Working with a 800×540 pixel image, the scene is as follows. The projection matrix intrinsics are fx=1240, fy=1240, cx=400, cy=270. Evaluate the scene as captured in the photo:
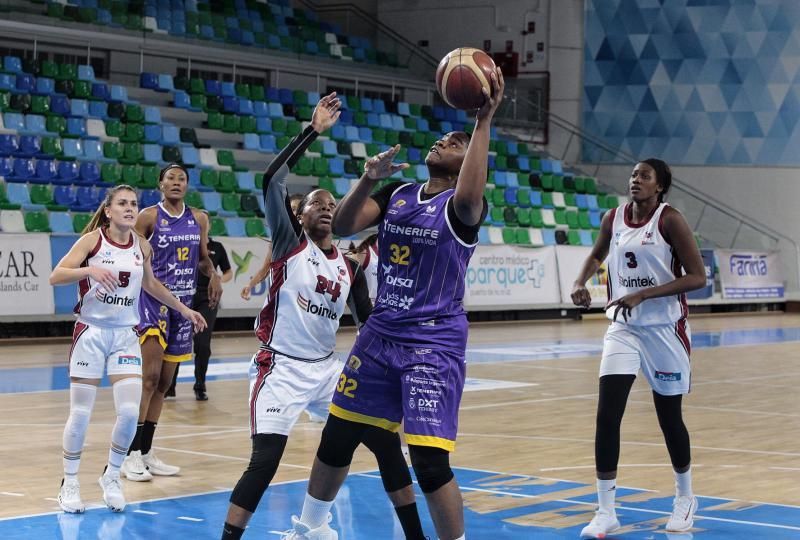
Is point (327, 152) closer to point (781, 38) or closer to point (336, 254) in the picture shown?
point (781, 38)

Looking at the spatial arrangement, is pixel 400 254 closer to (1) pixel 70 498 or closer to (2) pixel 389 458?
(2) pixel 389 458

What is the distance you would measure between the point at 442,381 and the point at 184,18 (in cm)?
2370

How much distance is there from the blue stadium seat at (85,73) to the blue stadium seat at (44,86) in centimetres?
114

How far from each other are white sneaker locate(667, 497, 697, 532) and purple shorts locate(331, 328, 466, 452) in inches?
85.2

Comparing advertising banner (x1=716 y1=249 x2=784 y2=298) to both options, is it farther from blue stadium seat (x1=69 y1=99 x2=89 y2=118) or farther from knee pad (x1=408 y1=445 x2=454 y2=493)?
knee pad (x1=408 y1=445 x2=454 y2=493)

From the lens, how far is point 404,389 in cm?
492

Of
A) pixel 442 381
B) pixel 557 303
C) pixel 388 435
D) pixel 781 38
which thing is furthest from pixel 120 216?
pixel 781 38

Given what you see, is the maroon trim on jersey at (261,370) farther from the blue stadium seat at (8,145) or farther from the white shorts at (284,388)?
the blue stadium seat at (8,145)

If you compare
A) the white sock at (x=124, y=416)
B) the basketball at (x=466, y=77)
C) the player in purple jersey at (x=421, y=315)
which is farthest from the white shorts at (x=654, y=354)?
the white sock at (x=124, y=416)

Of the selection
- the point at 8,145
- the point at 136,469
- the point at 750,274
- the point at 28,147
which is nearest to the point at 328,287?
the point at 136,469

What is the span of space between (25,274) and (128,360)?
10545mm

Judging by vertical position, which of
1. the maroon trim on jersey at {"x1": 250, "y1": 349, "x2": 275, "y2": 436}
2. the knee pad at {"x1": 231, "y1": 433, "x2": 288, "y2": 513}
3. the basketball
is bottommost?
the knee pad at {"x1": 231, "y1": 433, "x2": 288, "y2": 513}

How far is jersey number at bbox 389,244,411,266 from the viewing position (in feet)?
16.3

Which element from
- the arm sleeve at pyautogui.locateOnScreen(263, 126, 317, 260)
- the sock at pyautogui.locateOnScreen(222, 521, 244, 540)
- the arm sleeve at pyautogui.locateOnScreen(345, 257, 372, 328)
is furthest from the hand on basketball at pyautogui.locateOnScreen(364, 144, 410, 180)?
the sock at pyautogui.locateOnScreen(222, 521, 244, 540)
